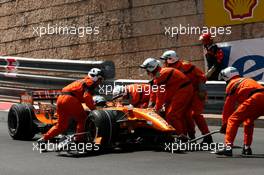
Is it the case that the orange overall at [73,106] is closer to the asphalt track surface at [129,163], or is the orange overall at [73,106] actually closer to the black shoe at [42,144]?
the black shoe at [42,144]

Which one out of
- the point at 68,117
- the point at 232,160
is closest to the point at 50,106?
the point at 68,117

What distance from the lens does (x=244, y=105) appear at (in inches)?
435

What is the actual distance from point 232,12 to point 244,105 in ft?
19.2

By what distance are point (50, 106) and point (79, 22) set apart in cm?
651

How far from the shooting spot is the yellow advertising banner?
1606 cm

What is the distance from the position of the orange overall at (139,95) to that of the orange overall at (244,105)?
2.34 metres

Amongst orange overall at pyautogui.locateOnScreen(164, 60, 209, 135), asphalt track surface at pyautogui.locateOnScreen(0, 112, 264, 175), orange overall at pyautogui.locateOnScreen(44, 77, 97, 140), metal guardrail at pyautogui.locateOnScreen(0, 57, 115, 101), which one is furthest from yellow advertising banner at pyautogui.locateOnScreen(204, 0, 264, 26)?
orange overall at pyautogui.locateOnScreen(44, 77, 97, 140)

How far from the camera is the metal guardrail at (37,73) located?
17.6m

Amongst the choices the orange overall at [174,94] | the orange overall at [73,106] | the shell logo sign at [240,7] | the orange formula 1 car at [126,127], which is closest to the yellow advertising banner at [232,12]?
the shell logo sign at [240,7]

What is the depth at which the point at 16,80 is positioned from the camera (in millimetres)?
19156

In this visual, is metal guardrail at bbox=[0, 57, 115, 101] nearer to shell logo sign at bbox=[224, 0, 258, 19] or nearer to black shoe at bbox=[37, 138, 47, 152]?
shell logo sign at bbox=[224, 0, 258, 19]

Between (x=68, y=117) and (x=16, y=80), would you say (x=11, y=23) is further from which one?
(x=68, y=117)

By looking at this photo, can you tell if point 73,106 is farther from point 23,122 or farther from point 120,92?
point 23,122

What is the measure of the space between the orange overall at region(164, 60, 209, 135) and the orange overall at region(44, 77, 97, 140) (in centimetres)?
178
